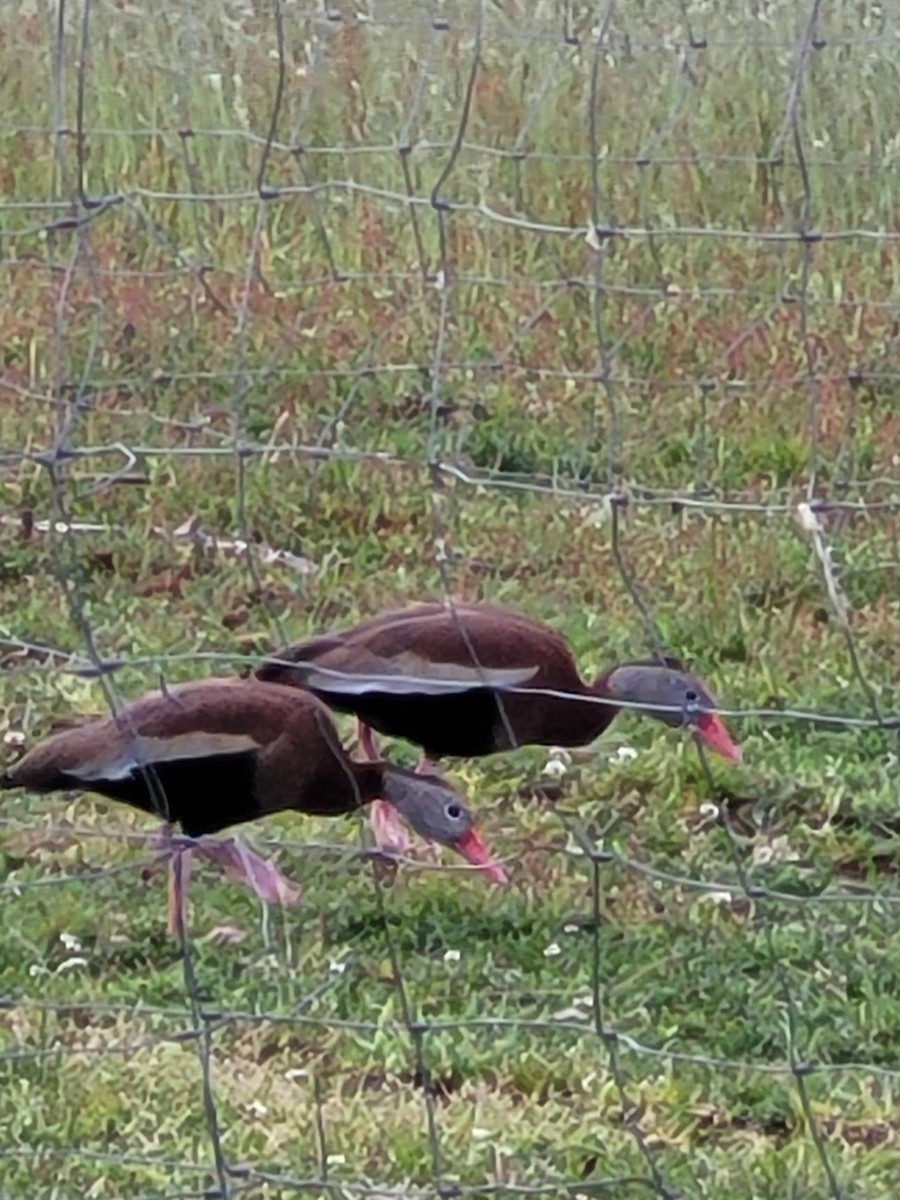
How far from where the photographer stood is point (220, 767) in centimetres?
338

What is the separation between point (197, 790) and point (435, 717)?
0.50 m

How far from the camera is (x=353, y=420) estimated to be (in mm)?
5902

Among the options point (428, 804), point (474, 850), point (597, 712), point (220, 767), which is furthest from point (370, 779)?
point (597, 712)

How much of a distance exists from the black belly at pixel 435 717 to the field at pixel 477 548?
192mm

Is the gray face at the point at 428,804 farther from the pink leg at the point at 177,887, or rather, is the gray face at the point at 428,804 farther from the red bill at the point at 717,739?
the red bill at the point at 717,739

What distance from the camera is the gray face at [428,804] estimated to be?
3607 millimetres

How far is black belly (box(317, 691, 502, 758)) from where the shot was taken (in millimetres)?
3703

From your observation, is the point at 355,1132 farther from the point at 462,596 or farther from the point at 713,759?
the point at 462,596

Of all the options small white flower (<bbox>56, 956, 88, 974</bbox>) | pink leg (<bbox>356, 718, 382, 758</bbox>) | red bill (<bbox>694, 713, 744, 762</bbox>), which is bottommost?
small white flower (<bbox>56, 956, 88, 974</bbox>)

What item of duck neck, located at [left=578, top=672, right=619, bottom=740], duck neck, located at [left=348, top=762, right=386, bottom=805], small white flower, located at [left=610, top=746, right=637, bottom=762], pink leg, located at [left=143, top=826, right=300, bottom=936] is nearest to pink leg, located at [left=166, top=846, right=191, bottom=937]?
pink leg, located at [left=143, top=826, right=300, bottom=936]

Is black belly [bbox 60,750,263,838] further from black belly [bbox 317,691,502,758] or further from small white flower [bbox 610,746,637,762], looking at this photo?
small white flower [bbox 610,746,637,762]

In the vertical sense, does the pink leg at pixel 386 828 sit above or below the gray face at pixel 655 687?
below

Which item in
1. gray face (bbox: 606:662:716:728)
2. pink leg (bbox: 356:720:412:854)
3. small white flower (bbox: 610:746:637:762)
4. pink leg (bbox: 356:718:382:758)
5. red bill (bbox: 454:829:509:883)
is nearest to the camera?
red bill (bbox: 454:829:509:883)

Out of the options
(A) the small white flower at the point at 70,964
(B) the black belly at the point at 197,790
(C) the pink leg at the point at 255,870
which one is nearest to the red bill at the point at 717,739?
(C) the pink leg at the point at 255,870
